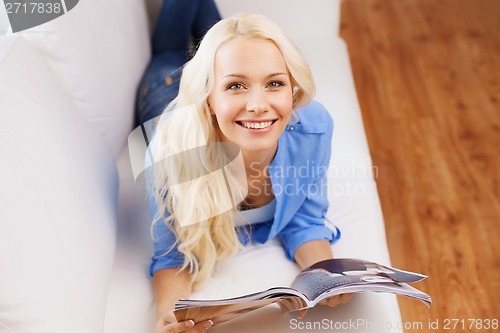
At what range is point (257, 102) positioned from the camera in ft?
3.57

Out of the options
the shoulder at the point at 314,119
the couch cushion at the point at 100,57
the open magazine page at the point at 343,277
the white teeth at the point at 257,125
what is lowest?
the open magazine page at the point at 343,277

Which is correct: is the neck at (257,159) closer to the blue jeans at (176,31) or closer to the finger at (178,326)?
the finger at (178,326)

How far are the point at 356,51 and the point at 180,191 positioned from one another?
1.54m

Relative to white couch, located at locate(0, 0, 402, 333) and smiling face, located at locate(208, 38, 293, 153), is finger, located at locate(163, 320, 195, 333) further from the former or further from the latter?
smiling face, located at locate(208, 38, 293, 153)

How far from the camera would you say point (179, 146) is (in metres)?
1.21

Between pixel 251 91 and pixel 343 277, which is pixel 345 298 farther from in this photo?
pixel 251 91

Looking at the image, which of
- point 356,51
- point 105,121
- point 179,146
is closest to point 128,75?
point 105,121

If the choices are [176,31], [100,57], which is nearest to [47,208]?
[100,57]

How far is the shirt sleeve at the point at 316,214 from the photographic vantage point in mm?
1312

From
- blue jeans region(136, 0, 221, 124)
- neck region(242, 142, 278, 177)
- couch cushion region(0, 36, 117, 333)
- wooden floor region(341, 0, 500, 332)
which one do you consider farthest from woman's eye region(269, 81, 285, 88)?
wooden floor region(341, 0, 500, 332)

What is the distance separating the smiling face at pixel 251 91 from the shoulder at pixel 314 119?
0.58 feet

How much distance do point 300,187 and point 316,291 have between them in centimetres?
31

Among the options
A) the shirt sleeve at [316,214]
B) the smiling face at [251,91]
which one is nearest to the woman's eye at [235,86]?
the smiling face at [251,91]

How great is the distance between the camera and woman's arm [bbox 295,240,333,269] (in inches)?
49.3
